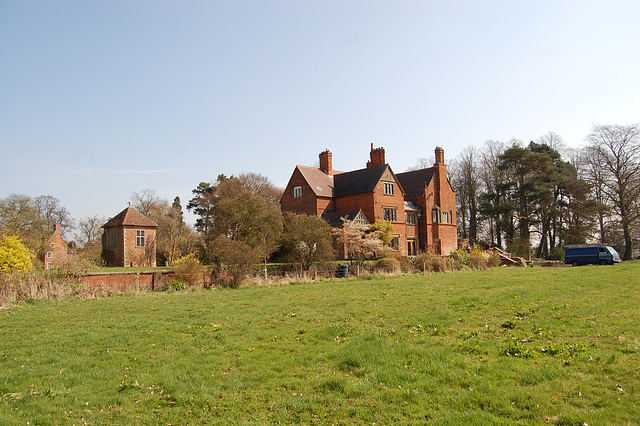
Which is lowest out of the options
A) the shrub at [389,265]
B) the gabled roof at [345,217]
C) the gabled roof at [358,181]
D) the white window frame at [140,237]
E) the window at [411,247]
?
the shrub at [389,265]

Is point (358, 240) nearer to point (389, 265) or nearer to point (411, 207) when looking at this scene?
point (389, 265)

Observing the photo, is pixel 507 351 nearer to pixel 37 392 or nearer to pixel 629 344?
pixel 629 344

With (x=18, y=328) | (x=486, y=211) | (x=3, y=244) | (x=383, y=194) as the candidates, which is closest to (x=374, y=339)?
(x=18, y=328)

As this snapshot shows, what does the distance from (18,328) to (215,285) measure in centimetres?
1197

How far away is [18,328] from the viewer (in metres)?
11.5

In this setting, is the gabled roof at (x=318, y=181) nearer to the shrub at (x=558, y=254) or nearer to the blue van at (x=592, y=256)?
the blue van at (x=592, y=256)

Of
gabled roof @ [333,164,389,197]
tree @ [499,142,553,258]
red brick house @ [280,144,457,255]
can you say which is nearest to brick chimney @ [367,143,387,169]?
red brick house @ [280,144,457,255]

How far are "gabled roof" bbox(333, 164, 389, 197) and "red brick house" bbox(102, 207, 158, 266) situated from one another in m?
20.7

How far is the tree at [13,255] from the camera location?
883 inches

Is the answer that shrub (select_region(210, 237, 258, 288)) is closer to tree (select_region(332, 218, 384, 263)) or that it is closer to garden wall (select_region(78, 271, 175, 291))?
garden wall (select_region(78, 271, 175, 291))

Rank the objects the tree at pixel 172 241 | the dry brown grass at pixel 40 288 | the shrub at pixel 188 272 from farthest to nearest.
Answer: the tree at pixel 172 241
the shrub at pixel 188 272
the dry brown grass at pixel 40 288

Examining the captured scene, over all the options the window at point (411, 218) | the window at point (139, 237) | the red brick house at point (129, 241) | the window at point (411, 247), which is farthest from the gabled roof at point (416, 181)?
the window at point (139, 237)

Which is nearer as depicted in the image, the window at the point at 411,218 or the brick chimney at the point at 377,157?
the brick chimney at the point at 377,157

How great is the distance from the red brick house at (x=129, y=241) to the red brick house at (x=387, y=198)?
15.6m
